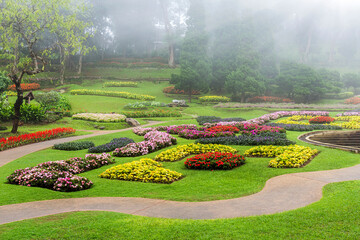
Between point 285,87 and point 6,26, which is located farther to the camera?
point 285,87

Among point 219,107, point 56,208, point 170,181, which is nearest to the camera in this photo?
point 56,208

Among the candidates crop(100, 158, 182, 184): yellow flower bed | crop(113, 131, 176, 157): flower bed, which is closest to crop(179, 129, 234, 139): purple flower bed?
crop(113, 131, 176, 157): flower bed

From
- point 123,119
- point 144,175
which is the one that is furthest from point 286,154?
point 123,119

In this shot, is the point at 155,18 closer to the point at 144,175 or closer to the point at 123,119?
the point at 123,119

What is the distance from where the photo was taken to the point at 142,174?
24.7 feet

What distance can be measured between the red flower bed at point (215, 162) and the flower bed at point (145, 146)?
104 inches

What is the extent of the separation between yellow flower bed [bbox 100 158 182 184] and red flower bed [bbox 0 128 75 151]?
6516 mm

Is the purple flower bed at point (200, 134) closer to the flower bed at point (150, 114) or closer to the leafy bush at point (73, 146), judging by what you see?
the leafy bush at point (73, 146)

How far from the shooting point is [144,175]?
7.49 meters

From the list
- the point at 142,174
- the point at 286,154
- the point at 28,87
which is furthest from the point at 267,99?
the point at 142,174

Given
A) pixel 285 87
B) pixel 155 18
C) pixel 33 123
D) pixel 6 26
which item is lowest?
pixel 33 123

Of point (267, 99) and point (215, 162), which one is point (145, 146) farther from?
point (267, 99)

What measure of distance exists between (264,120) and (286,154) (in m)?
10.9

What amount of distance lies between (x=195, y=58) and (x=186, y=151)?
72.8ft
